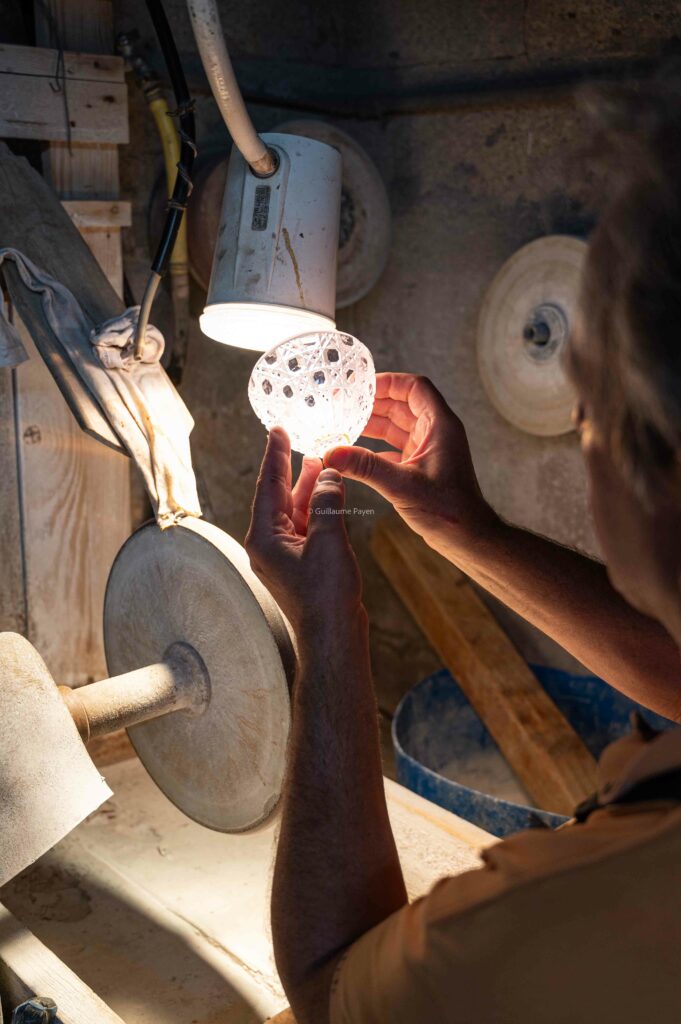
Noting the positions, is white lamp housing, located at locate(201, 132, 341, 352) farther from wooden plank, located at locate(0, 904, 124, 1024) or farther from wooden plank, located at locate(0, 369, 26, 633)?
wooden plank, located at locate(0, 904, 124, 1024)

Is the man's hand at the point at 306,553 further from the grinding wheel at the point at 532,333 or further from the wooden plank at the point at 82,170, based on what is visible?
the grinding wheel at the point at 532,333

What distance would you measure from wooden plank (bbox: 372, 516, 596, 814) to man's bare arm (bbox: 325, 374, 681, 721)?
1.40 m

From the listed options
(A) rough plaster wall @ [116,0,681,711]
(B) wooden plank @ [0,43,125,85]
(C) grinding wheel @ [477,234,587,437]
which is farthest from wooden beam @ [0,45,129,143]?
(C) grinding wheel @ [477,234,587,437]

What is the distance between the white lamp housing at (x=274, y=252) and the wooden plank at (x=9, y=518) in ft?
2.49

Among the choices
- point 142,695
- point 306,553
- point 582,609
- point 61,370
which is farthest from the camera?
point 61,370

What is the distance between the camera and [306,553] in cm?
116

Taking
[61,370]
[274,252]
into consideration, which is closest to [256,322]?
[274,252]

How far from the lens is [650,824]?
0.76 m

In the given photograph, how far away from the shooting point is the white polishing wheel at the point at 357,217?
Result: 10.1ft

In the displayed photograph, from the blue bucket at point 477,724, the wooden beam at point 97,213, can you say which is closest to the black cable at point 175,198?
the wooden beam at point 97,213

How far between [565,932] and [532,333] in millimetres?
2463

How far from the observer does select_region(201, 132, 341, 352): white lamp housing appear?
1857mm

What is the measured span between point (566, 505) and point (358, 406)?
2.02 metres

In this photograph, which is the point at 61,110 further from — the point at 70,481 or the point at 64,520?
the point at 64,520
